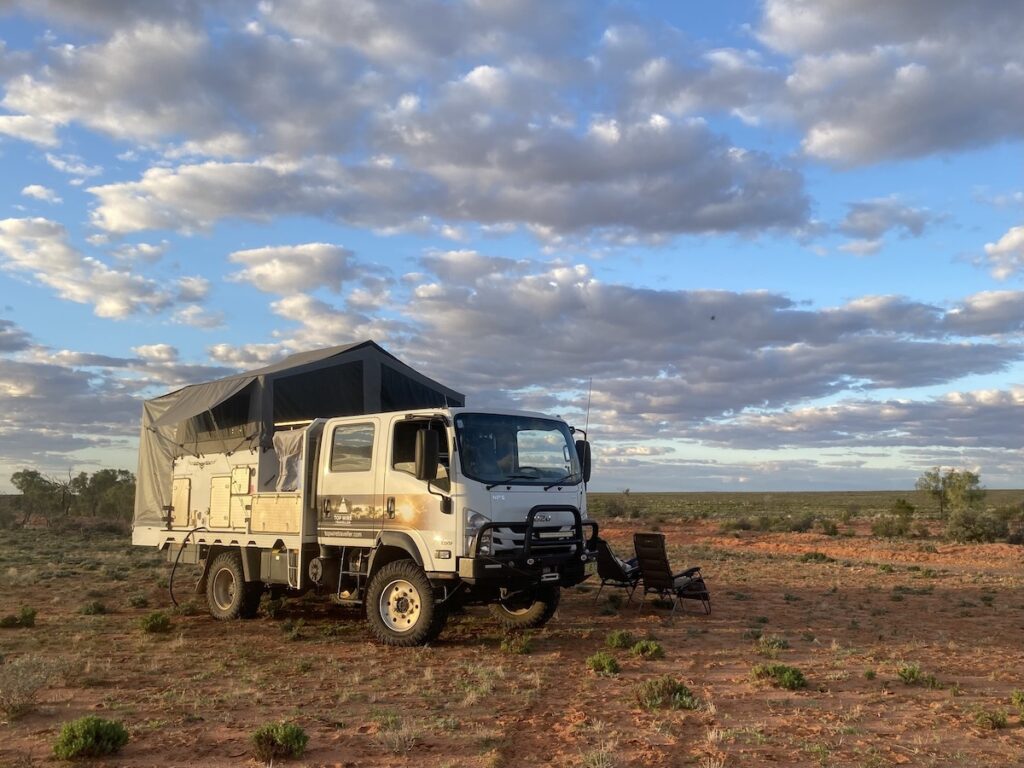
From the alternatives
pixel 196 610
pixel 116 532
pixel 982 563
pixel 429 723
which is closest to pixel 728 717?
pixel 429 723

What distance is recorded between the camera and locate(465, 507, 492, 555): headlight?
9.34 meters

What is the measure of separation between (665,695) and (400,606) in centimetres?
369

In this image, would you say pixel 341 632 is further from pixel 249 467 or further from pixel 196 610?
pixel 196 610

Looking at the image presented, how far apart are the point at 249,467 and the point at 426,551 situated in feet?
11.3

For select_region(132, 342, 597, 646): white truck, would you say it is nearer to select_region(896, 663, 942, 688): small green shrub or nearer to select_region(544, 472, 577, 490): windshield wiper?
select_region(544, 472, 577, 490): windshield wiper

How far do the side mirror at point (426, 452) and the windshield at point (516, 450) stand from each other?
39 centimetres

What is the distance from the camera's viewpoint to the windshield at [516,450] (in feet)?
31.7

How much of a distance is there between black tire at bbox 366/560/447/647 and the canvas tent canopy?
2.77 m

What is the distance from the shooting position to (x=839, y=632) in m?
12.0

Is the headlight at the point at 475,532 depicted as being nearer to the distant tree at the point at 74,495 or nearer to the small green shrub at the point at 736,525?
the small green shrub at the point at 736,525

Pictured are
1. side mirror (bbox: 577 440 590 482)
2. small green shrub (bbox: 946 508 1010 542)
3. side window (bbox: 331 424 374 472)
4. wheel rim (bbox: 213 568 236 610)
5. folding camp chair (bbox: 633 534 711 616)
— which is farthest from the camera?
small green shrub (bbox: 946 508 1010 542)

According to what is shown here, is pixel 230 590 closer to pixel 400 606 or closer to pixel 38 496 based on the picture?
pixel 400 606

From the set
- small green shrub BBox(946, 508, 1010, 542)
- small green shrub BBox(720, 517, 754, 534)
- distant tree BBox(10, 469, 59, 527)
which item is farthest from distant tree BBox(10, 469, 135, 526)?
small green shrub BBox(946, 508, 1010, 542)

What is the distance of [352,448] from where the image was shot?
10680 millimetres
